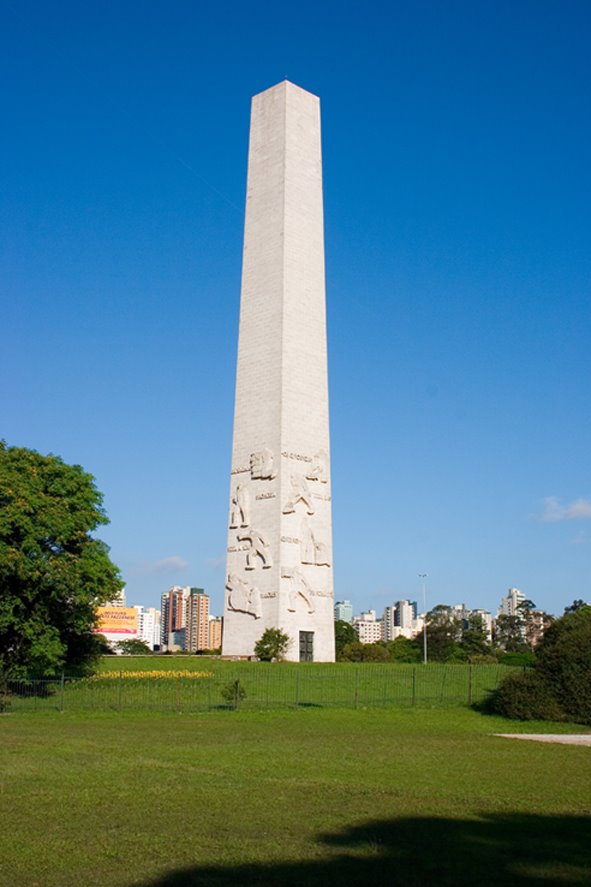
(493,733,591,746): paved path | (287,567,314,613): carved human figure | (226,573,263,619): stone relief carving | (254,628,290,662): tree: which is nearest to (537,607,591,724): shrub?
(493,733,591,746): paved path

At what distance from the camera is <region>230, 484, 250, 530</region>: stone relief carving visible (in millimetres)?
50938

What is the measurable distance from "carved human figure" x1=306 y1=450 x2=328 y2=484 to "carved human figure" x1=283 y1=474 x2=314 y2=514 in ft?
2.01

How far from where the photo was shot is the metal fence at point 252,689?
3136 centimetres

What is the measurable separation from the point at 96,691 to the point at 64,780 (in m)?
18.3

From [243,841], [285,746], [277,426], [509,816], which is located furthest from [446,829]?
[277,426]

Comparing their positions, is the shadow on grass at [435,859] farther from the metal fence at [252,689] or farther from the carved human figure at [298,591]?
the carved human figure at [298,591]

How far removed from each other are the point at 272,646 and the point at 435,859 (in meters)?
37.7

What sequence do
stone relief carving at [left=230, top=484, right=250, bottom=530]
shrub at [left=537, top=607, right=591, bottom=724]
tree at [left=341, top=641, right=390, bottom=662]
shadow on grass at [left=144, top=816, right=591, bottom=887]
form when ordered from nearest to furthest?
shadow on grass at [left=144, top=816, right=591, bottom=887] → shrub at [left=537, top=607, right=591, bottom=724] → stone relief carving at [left=230, top=484, right=250, bottom=530] → tree at [left=341, top=641, right=390, bottom=662]

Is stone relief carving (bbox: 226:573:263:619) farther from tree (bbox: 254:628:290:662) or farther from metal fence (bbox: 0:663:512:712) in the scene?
metal fence (bbox: 0:663:512:712)

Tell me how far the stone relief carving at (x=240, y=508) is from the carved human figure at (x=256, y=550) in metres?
0.75

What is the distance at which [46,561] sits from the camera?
33.8 metres

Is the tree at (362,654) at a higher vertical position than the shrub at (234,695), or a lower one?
higher

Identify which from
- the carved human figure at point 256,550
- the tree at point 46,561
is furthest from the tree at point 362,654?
the tree at point 46,561

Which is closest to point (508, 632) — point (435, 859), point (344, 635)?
point (344, 635)
